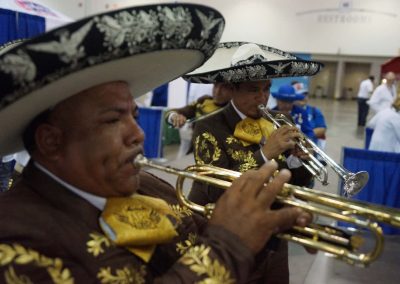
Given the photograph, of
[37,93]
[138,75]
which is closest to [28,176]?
[37,93]

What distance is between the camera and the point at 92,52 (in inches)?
29.2

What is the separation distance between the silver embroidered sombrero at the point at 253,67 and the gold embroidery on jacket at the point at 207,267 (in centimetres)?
102

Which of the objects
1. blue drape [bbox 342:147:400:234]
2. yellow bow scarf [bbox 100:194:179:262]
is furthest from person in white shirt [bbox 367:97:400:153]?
yellow bow scarf [bbox 100:194:179:262]

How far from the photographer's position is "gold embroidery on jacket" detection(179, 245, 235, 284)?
831 millimetres

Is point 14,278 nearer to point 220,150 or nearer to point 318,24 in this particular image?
point 220,150

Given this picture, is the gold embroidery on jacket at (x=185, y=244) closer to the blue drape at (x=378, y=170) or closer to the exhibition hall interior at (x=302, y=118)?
the exhibition hall interior at (x=302, y=118)

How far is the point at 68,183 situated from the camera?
0.96m

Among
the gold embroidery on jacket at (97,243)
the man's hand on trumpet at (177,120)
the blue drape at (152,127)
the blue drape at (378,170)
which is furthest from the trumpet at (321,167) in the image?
the blue drape at (152,127)

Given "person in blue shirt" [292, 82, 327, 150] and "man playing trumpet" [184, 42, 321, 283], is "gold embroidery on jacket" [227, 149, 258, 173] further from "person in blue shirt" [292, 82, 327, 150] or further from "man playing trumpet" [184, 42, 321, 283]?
"person in blue shirt" [292, 82, 327, 150]

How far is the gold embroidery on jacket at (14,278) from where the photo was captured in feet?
2.56

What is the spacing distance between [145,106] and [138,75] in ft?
16.0

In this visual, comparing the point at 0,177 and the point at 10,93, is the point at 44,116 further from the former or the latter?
the point at 0,177

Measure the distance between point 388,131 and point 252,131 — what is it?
7.21 feet

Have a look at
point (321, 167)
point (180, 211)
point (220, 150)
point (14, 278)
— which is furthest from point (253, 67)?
point (14, 278)
